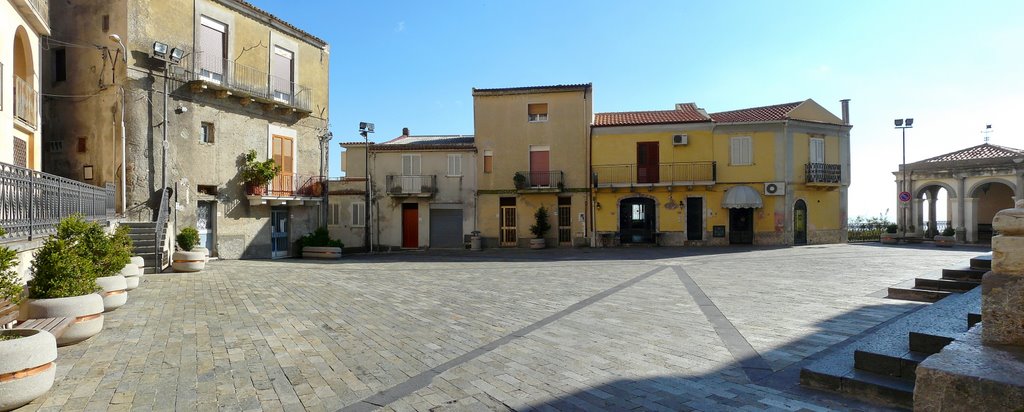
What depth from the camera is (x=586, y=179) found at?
2688 centimetres

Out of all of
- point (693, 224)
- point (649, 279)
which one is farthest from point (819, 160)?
point (649, 279)

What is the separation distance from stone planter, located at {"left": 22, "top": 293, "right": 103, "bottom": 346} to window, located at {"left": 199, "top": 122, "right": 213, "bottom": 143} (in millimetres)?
13257

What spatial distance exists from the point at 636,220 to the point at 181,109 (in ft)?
67.7

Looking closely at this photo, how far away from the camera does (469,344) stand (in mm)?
6301

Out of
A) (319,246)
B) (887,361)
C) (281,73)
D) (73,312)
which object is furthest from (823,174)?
(73,312)

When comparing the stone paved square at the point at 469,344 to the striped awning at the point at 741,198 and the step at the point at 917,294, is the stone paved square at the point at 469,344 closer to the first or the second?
the step at the point at 917,294

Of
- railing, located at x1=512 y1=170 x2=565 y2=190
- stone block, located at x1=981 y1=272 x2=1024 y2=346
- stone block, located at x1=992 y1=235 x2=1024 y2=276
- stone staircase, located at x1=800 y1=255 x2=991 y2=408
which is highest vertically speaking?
railing, located at x1=512 y1=170 x2=565 y2=190

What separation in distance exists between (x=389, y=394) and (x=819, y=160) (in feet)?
91.5

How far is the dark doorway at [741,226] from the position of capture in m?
25.9

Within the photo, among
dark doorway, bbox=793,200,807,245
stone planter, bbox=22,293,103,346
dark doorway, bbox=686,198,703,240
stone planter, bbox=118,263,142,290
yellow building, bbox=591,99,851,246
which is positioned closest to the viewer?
stone planter, bbox=22,293,103,346

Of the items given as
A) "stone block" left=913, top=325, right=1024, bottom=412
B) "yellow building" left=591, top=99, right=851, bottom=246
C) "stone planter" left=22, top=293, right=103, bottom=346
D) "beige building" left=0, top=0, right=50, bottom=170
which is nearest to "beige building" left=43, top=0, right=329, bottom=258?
"beige building" left=0, top=0, right=50, bottom=170

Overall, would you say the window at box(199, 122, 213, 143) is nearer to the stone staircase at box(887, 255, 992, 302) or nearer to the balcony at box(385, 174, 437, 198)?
the balcony at box(385, 174, 437, 198)

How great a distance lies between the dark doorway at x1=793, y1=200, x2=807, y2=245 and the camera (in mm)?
25641

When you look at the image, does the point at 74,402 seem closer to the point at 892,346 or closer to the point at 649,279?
the point at 892,346
